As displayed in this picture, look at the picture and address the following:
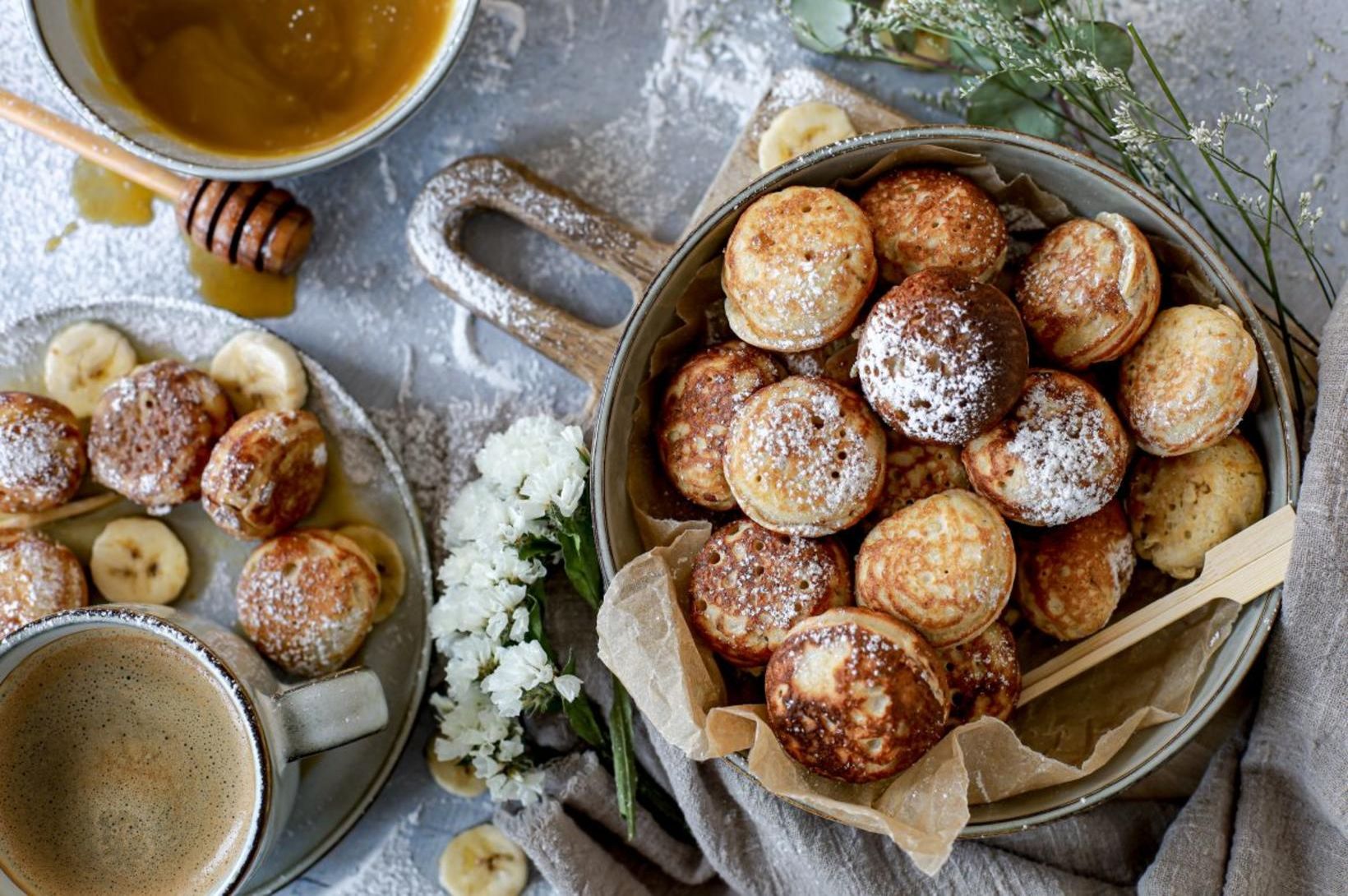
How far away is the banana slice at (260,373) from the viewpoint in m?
1.67

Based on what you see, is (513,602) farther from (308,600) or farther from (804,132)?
(804,132)

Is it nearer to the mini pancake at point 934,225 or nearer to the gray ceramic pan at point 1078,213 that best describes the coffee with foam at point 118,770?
the gray ceramic pan at point 1078,213

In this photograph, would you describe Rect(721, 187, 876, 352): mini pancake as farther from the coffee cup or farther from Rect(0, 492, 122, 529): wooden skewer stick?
Rect(0, 492, 122, 529): wooden skewer stick

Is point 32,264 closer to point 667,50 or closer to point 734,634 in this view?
point 667,50

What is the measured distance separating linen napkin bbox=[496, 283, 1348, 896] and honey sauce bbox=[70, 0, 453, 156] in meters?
0.85

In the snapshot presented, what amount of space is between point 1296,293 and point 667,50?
1027mm

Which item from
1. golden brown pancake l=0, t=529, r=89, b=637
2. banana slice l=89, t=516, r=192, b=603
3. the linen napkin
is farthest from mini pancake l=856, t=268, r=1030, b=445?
golden brown pancake l=0, t=529, r=89, b=637

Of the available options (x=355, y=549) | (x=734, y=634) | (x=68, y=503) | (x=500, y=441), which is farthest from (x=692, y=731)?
(x=68, y=503)

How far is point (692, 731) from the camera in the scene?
51.5 inches

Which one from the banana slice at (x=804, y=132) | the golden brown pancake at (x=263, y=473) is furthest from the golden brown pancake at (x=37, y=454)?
the banana slice at (x=804, y=132)

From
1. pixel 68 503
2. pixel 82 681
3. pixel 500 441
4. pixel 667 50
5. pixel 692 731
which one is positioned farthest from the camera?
pixel 667 50

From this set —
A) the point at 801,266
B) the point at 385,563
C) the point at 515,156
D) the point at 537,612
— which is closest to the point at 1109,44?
the point at 801,266

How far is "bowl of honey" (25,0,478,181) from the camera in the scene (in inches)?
64.6

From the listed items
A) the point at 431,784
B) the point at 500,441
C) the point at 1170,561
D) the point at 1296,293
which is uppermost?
the point at 1296,293
